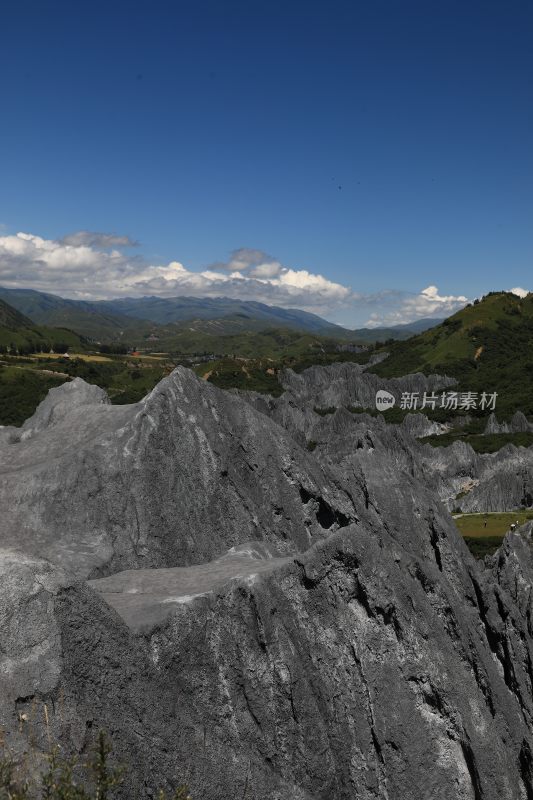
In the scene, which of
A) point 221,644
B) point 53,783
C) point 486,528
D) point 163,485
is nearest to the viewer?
point 53,783

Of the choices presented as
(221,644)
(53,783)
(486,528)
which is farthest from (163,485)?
(486,528)

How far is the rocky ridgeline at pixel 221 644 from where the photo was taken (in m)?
12.7

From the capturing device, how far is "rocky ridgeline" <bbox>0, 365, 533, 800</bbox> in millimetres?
12703

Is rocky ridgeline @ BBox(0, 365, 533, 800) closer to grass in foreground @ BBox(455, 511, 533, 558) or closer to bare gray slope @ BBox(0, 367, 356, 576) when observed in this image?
bare gray slope @ BBox(0, 367, 356, 576)

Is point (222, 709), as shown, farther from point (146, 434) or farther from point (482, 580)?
point (482, 580)

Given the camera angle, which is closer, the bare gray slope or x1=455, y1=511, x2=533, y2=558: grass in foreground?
the bare gray slope

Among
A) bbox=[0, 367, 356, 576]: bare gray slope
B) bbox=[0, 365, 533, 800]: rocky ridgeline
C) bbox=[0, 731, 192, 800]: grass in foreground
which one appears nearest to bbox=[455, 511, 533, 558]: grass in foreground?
bbox=[0, 365, 533, 800]: rocky ridgeline

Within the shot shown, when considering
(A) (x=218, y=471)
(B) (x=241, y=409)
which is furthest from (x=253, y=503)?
(B) (x=241, y=409)

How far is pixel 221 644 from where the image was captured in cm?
1519

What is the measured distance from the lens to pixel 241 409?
29.8 m

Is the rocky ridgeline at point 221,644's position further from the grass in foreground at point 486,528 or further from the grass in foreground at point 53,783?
the grass in foreground at point 486,528

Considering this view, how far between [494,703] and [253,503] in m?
12.3

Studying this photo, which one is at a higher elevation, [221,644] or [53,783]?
[53,783]

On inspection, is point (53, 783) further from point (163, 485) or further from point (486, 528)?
point (486, 528)
